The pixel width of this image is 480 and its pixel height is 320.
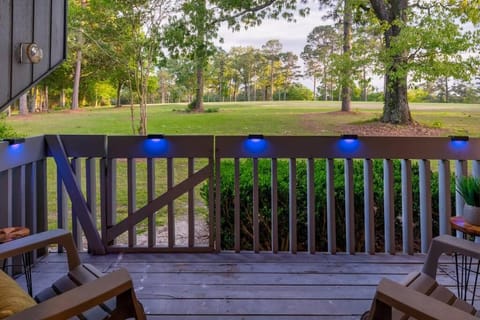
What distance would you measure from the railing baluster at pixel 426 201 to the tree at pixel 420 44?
5.56 feet

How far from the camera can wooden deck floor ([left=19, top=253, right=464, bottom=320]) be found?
2129 mm

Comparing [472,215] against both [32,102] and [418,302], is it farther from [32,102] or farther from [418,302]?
[32,102]

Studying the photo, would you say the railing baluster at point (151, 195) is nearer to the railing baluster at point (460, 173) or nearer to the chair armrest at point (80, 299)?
the chair armrest at point (80, 299)

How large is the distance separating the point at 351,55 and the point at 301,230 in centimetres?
255

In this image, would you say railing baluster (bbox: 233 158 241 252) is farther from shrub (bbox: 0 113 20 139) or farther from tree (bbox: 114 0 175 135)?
tree (bbox: 114 0 175 135)

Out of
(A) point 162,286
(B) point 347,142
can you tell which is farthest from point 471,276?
(A) point 162,286

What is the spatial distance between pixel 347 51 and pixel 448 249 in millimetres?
3545

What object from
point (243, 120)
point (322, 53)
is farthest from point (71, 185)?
point (322, 53)

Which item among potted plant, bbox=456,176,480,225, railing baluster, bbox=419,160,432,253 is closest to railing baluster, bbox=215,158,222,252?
railing baluster, bbox=419,160,432,253

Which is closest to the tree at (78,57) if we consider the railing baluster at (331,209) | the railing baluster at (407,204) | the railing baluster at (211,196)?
the railing baluster at (211,196)

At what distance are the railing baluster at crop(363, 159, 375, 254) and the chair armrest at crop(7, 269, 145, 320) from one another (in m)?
2.05

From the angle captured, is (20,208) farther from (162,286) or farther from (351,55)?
(351,55)

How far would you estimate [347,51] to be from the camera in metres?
4.79

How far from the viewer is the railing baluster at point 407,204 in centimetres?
294
